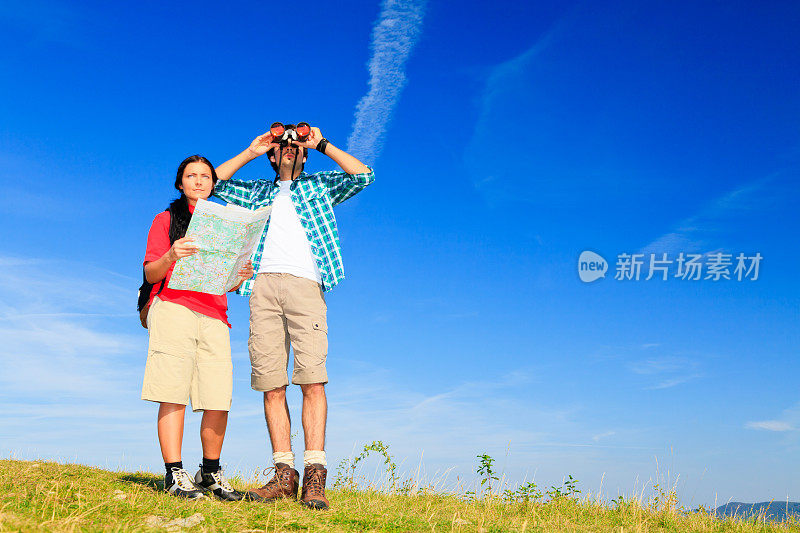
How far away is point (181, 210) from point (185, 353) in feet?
4.45

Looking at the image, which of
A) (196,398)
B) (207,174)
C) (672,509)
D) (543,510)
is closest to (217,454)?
(196,398)

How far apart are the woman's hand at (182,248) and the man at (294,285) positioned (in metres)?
0.80

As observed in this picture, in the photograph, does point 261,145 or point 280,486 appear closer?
point 280,486

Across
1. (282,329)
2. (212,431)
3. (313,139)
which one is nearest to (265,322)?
(282,329)

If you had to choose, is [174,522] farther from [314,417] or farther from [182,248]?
[182,248]

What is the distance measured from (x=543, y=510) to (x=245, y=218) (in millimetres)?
4706

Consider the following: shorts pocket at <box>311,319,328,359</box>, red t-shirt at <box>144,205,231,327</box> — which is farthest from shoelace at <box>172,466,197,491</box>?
shorts pocket at <box>311,319,328,359</box>

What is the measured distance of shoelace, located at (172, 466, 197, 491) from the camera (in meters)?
5.46

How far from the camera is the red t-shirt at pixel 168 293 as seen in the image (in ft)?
18.5

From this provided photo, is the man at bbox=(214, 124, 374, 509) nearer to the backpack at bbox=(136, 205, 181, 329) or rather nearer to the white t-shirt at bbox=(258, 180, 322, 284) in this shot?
the white t-shirt at bbox=(258, 180, 322, 284)

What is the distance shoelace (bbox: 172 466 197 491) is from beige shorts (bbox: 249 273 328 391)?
0.95 metres

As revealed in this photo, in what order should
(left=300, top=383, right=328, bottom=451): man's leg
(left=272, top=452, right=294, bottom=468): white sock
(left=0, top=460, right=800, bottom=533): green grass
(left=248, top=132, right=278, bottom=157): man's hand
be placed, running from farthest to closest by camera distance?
(left=248, top=132, right=278, bottom=157): man's hand → (left=272, top=452, right=294, bottom=468): white sock → (left=300, top=383, right=328, bottom=451): man's leg → (left=0, top=460, right=800, bottom=533): green grass

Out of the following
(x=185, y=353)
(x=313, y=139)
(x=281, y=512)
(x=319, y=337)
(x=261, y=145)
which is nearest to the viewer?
(x=281, y=512)

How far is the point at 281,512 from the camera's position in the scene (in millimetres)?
4965
